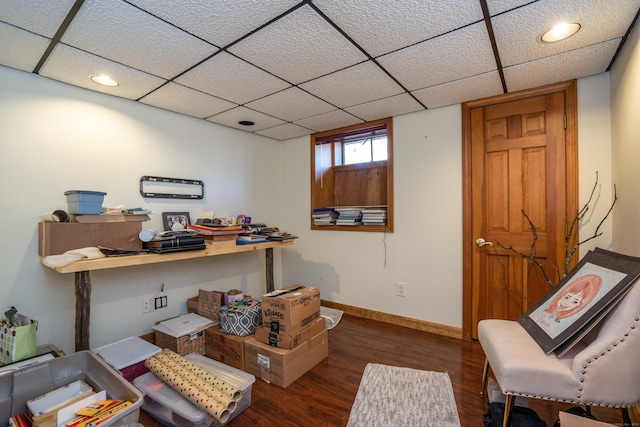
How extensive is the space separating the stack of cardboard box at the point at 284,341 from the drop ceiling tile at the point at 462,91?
198cm

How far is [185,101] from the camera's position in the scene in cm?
255

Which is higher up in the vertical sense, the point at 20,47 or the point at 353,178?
the point at 20,47

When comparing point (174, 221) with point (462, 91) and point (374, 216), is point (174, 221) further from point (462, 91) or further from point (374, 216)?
point (462, 91)

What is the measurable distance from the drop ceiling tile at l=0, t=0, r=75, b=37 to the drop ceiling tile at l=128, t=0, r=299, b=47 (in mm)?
380

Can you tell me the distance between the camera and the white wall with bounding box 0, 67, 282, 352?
1.96 metres

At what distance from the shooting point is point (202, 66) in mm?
1955

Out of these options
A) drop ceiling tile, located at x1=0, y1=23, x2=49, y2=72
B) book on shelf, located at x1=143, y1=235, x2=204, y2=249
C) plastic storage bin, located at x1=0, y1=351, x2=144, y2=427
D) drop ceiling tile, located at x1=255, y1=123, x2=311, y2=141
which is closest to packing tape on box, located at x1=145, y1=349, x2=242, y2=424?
plastic storage bin, located at x1=0, y1=351, x2=144, y2=427

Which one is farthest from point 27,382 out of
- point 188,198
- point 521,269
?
point 521,269

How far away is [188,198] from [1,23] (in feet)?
5.49

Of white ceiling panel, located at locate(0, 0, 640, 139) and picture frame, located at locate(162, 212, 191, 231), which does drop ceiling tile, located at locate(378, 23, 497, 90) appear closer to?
white ceiling panel, located at locate(0, 0, 640, 139)

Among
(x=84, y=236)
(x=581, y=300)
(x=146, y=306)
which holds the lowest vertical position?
(x=146, y=306)

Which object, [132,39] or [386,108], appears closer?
[132,39]

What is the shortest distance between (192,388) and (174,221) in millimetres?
1608

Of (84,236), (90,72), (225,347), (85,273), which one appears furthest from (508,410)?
(90,72)
